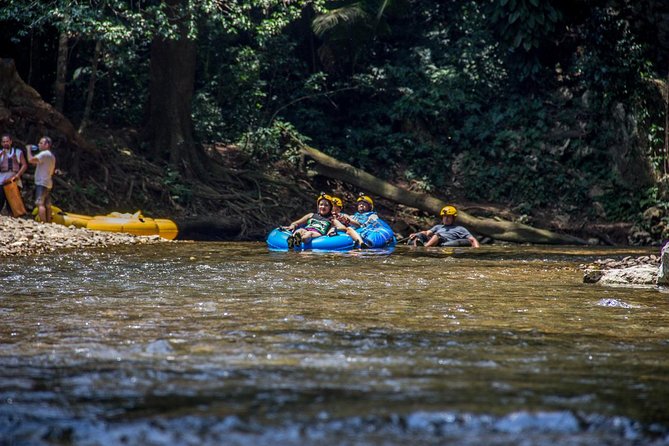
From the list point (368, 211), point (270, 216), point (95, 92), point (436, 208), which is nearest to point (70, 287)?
point (368, 211)

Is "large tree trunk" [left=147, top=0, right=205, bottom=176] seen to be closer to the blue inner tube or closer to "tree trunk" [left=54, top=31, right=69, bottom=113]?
"tree trunk" [left=54, top=31, right=69, bottom=113]

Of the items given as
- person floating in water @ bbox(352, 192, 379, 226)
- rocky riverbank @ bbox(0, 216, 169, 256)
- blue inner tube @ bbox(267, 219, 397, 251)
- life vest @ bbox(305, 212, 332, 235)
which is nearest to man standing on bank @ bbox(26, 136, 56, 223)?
rocky riverbank @ bbox(0, 216, 169, 256)

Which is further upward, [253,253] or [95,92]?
[95,92]

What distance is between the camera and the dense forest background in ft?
67.2

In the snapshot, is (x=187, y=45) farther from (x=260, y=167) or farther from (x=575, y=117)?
(x=575, y=117)

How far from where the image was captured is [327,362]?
5.40 m

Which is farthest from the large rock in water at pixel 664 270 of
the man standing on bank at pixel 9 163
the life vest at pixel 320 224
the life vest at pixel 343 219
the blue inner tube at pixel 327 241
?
the man standing on bank at pixel 9 163

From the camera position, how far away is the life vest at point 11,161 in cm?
1672

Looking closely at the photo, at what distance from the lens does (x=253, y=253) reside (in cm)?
1441

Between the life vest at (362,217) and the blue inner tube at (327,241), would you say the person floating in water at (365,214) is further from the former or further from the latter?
the blue inner tube at (327,241)

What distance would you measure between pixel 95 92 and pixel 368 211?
864cm

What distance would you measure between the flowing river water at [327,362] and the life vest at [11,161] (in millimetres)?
7103

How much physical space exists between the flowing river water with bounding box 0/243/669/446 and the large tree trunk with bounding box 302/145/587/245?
33.6 feet

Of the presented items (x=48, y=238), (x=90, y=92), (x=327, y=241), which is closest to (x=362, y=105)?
(x=90, y=92)
